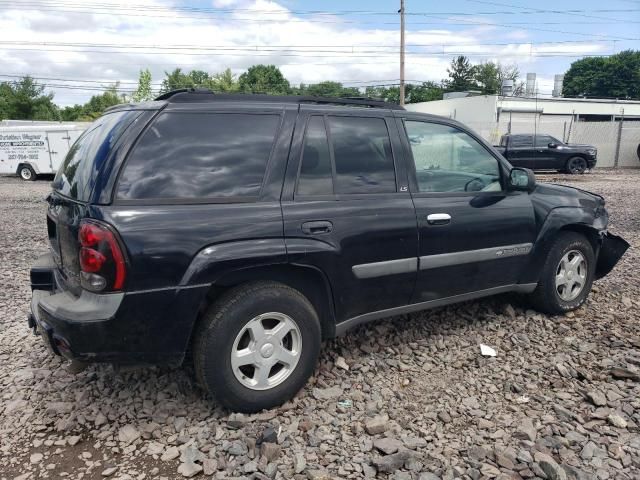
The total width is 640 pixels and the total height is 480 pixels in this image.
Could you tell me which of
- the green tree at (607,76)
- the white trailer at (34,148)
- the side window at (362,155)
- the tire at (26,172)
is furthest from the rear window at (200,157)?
the green tree at (607,76)

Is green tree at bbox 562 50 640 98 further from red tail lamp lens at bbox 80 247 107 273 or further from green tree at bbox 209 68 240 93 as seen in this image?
red tail lamp lens at bbox 80 247 107 273

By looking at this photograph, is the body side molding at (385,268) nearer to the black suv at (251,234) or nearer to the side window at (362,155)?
the black suv at (251,234)

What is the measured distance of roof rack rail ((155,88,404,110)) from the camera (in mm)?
3006

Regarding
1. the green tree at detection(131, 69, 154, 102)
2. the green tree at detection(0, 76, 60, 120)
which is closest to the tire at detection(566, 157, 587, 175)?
the green tree at detection(131, 69, 154, 102)

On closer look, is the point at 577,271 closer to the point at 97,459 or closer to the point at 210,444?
the point at 210,444

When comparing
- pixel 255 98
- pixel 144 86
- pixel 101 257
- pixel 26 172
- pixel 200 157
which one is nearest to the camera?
pixel 101 257

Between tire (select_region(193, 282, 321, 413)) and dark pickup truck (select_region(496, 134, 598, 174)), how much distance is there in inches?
727

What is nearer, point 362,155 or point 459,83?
point 362,155

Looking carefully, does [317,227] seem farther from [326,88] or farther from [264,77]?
[264,77]

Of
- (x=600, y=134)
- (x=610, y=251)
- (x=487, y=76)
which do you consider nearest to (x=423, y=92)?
(x=487, y=76)

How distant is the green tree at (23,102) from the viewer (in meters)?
40.4

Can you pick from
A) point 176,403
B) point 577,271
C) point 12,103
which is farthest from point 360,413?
point 12,103

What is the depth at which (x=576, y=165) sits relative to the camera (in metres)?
20.4

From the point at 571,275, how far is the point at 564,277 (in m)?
0.09
